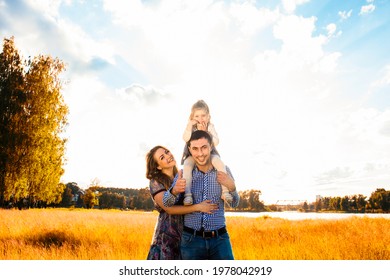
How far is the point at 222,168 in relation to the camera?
371 centimetres

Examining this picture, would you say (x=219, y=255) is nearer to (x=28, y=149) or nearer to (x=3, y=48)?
(x=28, y=149)

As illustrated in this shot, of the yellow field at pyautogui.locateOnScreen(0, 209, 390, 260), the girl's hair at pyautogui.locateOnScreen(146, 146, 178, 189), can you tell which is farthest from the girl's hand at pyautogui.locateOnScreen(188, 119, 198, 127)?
the yellow field at pyautogui.locateOnScreen(0, 209, 390, 260)

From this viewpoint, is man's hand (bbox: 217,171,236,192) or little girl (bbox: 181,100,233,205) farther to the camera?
little girl (bbox: 181,100,233,205)

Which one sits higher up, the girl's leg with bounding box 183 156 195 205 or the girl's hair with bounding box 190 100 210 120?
the girl's hair with bounding box 190 100 210 120

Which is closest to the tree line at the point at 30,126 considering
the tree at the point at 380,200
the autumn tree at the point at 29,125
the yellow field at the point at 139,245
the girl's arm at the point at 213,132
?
the autumn tree at the point at 29,125

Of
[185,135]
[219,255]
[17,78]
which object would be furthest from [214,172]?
[17,78]

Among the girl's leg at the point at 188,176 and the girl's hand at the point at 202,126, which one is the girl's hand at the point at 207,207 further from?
the girl's hand at the point at 202,126

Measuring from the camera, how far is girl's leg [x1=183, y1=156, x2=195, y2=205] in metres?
3.47

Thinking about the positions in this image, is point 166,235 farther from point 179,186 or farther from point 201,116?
point 201,116

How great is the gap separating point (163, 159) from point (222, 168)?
714 mm

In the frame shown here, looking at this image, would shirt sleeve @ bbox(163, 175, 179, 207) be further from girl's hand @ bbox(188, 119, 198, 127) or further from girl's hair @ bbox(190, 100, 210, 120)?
girl's hair @ bbox(190, 100, 210, 120)

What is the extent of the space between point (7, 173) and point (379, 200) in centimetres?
3804

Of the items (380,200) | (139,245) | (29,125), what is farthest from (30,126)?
(380,200)

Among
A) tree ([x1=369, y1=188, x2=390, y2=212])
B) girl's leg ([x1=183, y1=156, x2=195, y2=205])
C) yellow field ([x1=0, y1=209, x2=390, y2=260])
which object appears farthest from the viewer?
tree ([x1=369, y1=188, x2=390, y2=212])
